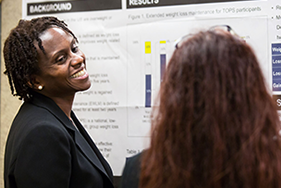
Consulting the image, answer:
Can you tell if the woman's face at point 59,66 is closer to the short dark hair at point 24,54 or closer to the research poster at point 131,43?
the short dark hair at point 24,54

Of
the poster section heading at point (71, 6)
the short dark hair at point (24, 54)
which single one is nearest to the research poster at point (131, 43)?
the poster section heading at point (71, 6)

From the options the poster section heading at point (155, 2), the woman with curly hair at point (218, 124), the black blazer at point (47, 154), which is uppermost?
the poster section heading at point (155, 2)

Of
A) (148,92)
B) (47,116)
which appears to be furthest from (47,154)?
(148,92)

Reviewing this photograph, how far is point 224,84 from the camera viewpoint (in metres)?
0.47

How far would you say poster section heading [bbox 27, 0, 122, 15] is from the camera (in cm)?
129

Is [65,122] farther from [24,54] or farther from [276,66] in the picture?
[276,66]

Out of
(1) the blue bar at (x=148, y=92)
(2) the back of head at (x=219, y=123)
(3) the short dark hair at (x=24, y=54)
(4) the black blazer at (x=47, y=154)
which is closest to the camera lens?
(2) the back of head at (x=219, y=123)

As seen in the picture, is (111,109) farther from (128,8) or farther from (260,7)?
(260,7)

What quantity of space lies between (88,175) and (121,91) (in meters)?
0.51

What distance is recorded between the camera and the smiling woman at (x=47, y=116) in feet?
2.46

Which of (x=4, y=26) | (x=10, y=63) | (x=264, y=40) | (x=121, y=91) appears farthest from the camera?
(x=4, y=26)

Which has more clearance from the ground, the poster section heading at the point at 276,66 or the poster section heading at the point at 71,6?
the poster section heading at the point at 71,6

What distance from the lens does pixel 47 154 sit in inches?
29.6

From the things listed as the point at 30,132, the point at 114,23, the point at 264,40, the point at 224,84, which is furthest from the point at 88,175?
the point at 264,40
